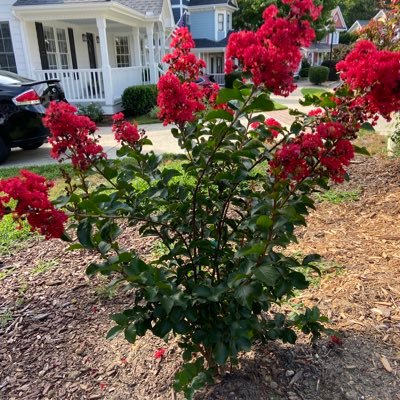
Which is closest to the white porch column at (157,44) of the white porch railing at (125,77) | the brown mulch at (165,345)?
the white porch railing at (125,77)

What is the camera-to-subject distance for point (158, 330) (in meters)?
1.54

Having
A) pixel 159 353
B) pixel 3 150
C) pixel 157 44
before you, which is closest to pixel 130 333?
pixel 159 353

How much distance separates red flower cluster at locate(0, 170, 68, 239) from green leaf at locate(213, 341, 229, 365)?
2.54 feet

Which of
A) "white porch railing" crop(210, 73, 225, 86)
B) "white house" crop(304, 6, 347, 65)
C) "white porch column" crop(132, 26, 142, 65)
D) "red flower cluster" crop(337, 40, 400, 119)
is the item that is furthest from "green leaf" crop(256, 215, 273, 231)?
"white house" crop(304, 6, 347, 65)

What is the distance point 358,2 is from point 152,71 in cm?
5140

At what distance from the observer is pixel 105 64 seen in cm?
1121

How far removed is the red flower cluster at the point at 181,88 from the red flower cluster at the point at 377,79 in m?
0.63

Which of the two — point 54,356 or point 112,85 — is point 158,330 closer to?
point 54,356

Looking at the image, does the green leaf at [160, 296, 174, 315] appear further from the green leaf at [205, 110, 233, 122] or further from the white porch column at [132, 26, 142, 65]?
the white porch column at [132, 26, 142, 65]

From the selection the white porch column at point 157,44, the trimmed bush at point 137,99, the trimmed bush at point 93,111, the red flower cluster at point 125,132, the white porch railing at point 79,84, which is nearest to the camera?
the red flower cluster at point 125,132

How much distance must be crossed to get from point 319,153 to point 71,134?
37.8 inches

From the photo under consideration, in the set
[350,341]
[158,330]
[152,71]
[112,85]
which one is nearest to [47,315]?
[158,330]

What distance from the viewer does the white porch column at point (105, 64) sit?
1111 centimetres

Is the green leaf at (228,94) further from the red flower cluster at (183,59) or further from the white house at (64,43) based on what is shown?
the white house at (64,43)
